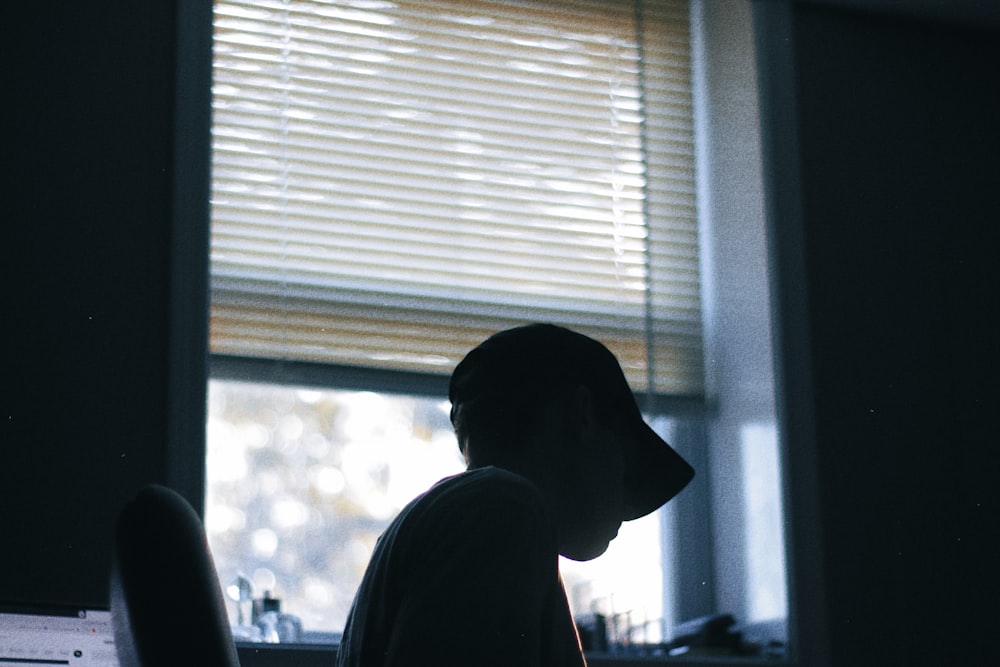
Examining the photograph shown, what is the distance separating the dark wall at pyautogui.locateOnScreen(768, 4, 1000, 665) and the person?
151cm

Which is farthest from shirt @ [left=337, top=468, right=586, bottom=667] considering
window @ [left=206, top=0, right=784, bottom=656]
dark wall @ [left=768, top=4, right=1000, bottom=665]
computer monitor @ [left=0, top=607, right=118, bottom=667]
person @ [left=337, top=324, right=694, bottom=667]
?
dark wall @ [left=768, top=4, right=1000, bottom=665]

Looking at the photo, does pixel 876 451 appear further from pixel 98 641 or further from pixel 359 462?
pixel 98 641

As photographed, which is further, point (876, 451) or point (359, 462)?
point (876, 451)

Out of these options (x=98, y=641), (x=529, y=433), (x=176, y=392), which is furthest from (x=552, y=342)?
(x=176, y=392)

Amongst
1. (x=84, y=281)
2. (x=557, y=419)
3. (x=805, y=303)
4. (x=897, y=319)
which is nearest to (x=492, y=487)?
(x=557, y=419)

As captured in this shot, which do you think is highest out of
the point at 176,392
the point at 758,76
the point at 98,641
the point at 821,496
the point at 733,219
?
the point at 758,76

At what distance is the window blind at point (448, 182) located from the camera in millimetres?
2982

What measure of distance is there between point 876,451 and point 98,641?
6.19 feet

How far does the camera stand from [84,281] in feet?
9.10

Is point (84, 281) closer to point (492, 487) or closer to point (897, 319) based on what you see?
point (492, 487)

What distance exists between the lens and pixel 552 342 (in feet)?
5.24

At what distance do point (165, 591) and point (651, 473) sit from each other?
2.60ft

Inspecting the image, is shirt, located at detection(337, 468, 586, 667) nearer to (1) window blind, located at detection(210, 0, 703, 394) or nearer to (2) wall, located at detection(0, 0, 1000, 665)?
(2) wall, located at detection(0, 0, 1000, 665)

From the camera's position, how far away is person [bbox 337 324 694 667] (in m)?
1.20
